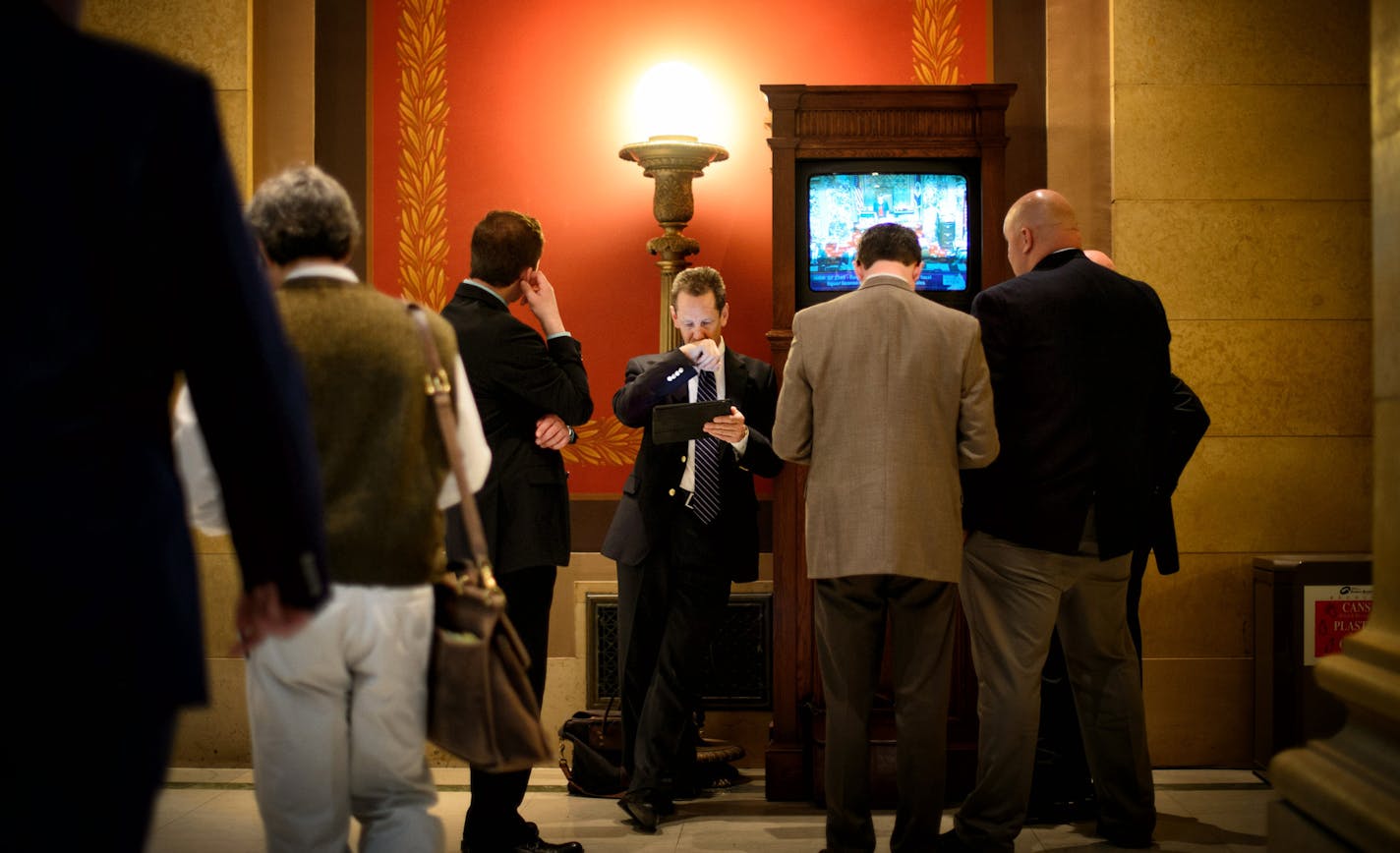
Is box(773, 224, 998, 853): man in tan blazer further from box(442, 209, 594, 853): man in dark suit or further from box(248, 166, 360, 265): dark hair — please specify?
box(248, 166, 360, 265): dark hair

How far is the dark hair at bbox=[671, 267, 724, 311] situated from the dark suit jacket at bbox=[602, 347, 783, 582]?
7.5 inches

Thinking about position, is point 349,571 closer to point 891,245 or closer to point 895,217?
point 891,245

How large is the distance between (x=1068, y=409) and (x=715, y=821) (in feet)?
5.22

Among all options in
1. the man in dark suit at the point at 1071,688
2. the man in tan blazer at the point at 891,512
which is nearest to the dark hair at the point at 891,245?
the man in tan blazer at the point at 891,512

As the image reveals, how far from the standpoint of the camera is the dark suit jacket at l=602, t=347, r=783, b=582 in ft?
12.6

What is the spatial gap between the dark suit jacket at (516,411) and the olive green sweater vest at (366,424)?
1.05 meters

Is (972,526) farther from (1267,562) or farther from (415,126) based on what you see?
(415,126)

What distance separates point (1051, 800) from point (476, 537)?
7.58 feet

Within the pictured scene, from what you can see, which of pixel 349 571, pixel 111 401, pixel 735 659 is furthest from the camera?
pixel 735 659

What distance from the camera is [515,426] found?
328cm

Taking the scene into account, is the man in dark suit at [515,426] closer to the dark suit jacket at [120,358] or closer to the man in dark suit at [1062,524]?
the man in dark suit at [1062,524]

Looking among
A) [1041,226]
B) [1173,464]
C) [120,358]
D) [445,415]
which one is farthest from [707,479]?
[120,358]

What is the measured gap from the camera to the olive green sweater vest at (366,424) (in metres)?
2.05

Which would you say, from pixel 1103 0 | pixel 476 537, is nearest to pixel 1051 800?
pixel 476 537
